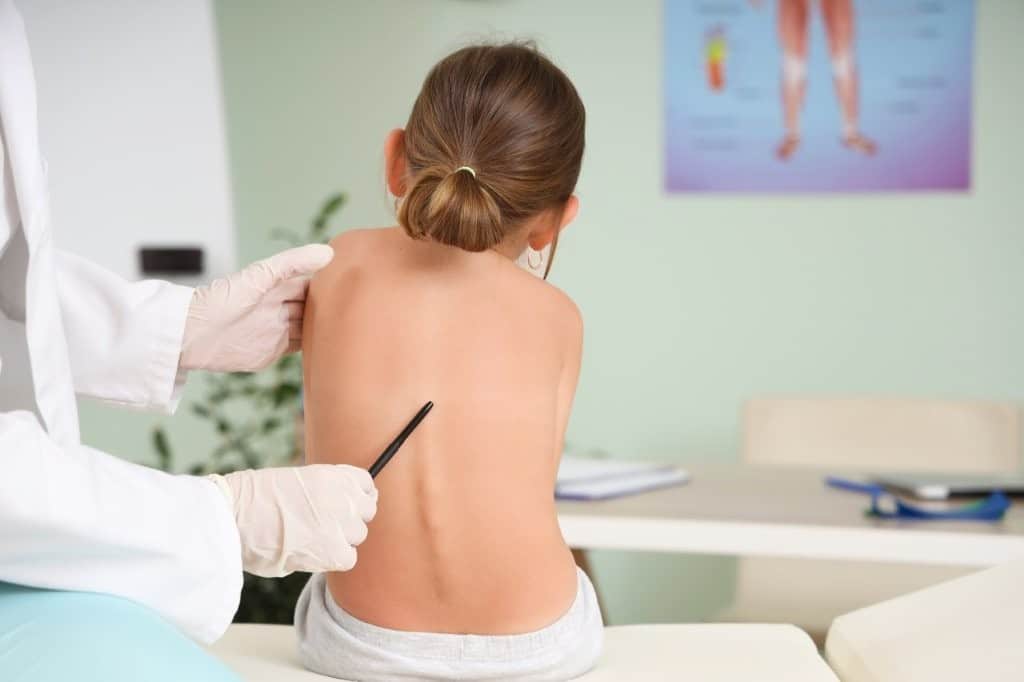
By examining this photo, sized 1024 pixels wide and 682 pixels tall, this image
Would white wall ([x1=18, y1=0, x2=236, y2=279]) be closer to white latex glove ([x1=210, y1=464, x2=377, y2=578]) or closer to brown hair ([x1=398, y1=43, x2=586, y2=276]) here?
brown hair ([x1=398, y1=43, x2=586, y2=276])

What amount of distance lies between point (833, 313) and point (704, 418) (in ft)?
1.46

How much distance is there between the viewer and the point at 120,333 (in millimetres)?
1257

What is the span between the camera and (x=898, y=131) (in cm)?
318

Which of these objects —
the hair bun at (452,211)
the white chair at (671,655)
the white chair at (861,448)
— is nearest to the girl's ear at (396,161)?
the hair bun at (452,211)

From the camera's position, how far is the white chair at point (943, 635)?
113 cm

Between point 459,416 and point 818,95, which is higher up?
point 818,95

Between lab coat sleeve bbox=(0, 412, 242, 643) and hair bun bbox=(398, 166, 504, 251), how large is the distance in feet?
1.14

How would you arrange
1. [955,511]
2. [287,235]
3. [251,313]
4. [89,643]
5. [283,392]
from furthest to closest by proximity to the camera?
[287,235]
[283,392]
[955,511]
[251,313]
[89,643]

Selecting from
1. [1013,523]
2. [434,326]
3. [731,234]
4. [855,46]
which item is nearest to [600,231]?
[731,234]

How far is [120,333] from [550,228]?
480 mm

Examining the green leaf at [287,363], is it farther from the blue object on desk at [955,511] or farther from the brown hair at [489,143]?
the brown hair at [489,143]

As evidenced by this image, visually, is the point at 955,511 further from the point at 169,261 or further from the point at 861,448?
the point at 169,261

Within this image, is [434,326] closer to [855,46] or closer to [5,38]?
[5,38]

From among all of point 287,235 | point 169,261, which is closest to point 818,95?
point 287,235
